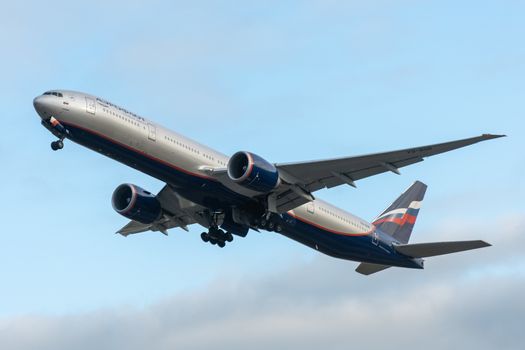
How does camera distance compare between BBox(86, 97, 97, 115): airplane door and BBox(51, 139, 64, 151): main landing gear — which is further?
BBox(51, 139, 64, 151): main landing gear

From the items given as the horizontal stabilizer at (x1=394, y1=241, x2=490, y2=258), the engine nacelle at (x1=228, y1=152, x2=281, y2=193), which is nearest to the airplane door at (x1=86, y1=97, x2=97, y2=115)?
the engine nacelle at (x1=228, y1=152, x2=281, y2=193)

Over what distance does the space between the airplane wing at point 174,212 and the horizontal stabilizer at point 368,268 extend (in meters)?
10.3

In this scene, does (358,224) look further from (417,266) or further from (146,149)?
(146,149)

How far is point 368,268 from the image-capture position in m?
57.7

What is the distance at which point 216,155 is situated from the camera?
48406mm

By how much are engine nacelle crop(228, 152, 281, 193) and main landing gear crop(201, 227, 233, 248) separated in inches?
246

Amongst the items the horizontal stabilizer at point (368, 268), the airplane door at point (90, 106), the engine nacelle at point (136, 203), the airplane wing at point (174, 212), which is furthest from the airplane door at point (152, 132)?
the horizontal stabilizer at point (368, 268)

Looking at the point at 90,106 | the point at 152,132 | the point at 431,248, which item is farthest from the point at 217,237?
the point at 431,248

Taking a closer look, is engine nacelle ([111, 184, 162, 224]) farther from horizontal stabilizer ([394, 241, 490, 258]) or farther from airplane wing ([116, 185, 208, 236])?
horizontal stabilizer ([394, 241, 490, 258])

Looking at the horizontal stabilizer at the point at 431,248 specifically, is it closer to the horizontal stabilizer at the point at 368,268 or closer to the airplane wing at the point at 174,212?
the horizontal stabilizer at the point at 368,268

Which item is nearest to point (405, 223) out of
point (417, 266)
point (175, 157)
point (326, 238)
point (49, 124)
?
point (417, 266)

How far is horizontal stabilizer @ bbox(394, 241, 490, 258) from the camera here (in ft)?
170

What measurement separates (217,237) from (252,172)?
7415 mm

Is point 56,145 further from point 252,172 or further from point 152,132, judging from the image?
point 252,172
